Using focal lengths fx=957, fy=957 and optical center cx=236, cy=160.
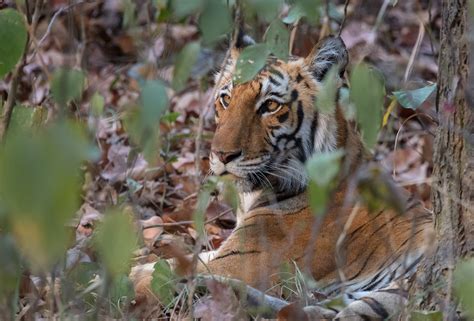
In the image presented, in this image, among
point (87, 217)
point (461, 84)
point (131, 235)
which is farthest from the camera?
point (87, 217)

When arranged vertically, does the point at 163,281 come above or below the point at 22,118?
below

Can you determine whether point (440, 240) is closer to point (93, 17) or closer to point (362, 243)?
point (362, 243)

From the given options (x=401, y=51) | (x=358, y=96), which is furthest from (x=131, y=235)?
(x=401, y=51)

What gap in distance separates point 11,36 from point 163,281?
1.15 metres

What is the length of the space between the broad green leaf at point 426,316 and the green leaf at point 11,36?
1.23 meters

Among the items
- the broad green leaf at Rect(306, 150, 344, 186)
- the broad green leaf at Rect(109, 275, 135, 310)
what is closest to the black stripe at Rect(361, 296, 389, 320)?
the broad green leaf at Rect(109, 275, 135, 310)

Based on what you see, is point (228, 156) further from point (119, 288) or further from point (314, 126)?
point (119, 288)

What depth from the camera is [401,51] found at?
289 inches

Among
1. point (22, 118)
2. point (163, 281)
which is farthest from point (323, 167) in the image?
point (163, 281)

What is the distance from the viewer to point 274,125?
13.9 ft

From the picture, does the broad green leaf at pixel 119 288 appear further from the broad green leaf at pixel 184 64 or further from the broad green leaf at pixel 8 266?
the broad green leaf at pixel 184 64

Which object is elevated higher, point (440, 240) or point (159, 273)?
point (440, 240)

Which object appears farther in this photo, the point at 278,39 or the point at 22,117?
→ the point at 22,117

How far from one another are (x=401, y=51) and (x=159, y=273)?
463 cm
